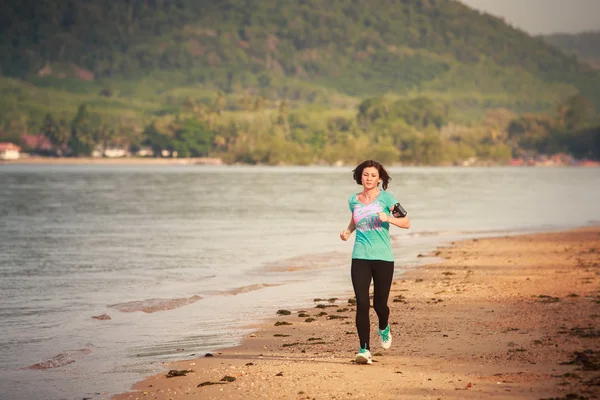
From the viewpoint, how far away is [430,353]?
12.4 metres

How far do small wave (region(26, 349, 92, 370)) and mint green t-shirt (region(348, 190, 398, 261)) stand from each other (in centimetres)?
484

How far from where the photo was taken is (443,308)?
1692 centimetres

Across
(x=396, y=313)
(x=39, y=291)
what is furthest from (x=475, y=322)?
(x=39, y=291)

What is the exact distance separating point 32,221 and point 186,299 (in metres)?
35.0

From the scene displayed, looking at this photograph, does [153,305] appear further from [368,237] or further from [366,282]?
[368,237]

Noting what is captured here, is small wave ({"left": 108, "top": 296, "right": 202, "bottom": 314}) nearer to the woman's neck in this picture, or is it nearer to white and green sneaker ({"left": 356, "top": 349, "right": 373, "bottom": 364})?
white and green sneaker ({"left": 356, "top": 349, "right": 373, "bottom": 364})

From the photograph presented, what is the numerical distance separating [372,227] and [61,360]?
17.4 ft

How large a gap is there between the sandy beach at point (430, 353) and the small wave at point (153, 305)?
314 centimetres

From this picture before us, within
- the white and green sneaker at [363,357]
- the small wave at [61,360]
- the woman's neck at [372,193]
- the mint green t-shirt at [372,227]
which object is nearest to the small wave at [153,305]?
the small wave at [61,360]

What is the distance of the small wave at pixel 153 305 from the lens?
63.8ft

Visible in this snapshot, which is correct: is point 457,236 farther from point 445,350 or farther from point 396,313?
point 445,350

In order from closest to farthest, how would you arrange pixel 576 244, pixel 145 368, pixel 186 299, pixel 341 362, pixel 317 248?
Answer: 1. pixel 341 362
2. pixel 145 368
3. pixel 186 299
4. pixel 576 244
5. pixel 317 248

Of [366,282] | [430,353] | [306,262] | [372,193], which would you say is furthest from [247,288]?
[372,193]

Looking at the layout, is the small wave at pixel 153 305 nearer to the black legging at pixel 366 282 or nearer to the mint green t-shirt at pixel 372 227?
the black legging at pixel 366 282
